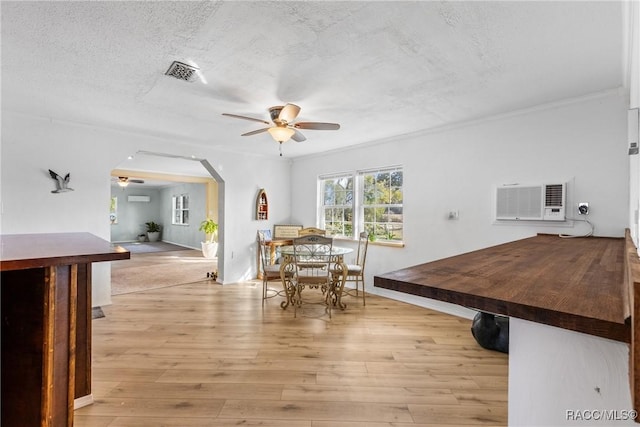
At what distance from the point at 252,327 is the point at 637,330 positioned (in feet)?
10.3

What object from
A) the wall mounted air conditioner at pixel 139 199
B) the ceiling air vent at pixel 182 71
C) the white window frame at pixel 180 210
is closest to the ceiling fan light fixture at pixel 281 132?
the ceiling air vent at pixel 182 71

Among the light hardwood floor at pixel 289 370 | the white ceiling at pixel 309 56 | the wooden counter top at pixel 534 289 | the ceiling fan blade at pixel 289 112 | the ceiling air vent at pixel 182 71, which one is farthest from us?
the ceiling fan blade at pixel 289 112

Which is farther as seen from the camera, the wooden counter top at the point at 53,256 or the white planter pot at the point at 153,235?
the white planter pot at the point at 153,235

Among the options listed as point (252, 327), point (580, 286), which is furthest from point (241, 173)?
point (580, 286)

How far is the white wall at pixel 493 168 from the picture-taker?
2.67 meters

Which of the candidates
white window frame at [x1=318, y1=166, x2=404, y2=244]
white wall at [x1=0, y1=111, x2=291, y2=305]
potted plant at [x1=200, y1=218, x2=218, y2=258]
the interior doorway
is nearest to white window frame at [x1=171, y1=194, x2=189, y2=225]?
the interior doorway

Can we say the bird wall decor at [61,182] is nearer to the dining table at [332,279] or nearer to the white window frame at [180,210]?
the dining table at [332,279]

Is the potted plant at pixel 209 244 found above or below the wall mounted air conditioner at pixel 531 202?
below

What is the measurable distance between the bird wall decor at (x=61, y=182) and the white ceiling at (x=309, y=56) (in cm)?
67

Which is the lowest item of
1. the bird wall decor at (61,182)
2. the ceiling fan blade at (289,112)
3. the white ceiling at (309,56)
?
the bird wall decor at (61,182)

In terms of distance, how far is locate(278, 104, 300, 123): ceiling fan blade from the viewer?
2.59m

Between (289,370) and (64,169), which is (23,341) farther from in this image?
(64,169)

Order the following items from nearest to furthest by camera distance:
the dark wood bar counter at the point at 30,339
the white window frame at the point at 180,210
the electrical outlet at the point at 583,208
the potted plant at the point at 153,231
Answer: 1. the dark wood bar counter at the point at 30,339
2. the electrical outlet at the point at 583,208
3. the white window frame at the point at 180,210
4. the potted plant at the point at 153,231

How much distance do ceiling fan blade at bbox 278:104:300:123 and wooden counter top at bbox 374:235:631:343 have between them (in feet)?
6.34
